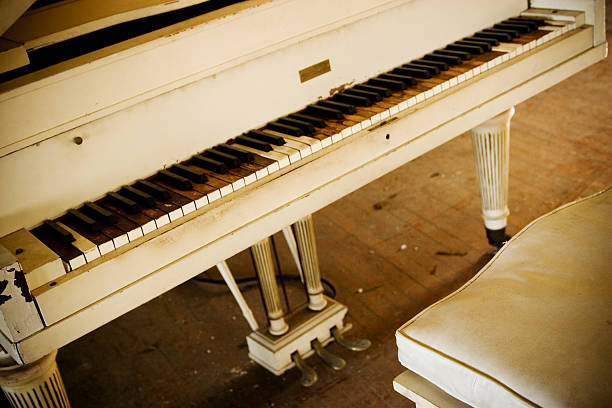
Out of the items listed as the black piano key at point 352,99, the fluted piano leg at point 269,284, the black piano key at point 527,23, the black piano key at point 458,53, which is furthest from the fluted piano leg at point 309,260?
the black piano key at point 527,23

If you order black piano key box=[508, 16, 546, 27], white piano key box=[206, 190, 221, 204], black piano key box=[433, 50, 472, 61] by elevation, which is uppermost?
black piano key box=[508, 16, 546, 27]

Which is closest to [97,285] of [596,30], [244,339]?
[244,339]

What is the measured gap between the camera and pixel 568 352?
1508 mm

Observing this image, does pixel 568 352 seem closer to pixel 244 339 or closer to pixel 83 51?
pixel 83 51

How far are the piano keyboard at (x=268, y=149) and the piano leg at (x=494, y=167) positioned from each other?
0.37 metres

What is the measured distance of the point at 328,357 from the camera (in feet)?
9.10

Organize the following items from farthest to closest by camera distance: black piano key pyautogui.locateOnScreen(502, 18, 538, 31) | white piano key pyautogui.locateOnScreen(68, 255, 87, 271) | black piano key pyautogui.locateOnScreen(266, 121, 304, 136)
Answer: black piano key pyautogui.locateOnScreen(502, 18, 538, 31) → black piano key pyautogui.locateOnScreen(266, 121, 304, 136) → white piano key pyautogui.locateOnScreen(68, 255, 87, 271)

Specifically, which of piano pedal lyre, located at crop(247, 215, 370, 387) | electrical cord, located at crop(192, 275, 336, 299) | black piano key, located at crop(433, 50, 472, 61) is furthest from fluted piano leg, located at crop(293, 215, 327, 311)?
black piano key, located at crop(433, 50, 472, 61)

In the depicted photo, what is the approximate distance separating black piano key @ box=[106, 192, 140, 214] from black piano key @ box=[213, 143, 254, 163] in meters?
0.34

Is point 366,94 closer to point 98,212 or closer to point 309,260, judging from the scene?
point 309,260

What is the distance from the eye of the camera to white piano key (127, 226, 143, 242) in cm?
179

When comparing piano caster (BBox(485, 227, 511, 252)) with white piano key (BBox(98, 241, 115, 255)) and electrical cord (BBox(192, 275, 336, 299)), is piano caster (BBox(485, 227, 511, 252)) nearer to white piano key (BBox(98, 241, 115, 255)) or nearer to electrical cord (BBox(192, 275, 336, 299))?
electrical cord (BBox(192, 275, 336, 299))

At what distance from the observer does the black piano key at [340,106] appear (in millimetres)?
2246

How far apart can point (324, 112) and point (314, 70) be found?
155 millimetres
